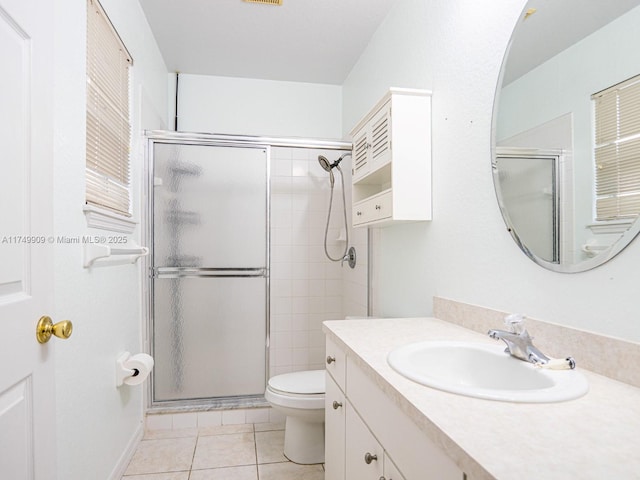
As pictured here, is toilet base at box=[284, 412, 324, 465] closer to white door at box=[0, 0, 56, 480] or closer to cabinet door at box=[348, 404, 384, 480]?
cabinet door at box=[348, 404, 384, 480]

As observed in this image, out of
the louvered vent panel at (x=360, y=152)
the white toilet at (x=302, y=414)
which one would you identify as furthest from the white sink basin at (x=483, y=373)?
the louvered vent panel at (x=360, y=152)

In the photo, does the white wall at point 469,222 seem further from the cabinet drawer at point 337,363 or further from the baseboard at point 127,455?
the baseboard at point 127,455

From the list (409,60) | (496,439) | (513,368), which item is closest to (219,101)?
(409,60)

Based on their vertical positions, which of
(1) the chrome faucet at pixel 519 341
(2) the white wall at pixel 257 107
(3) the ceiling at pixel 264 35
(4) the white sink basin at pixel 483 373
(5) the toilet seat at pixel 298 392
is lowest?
(5) the toilet seat at pixel 298 392

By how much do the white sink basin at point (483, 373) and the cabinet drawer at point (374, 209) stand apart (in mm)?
697

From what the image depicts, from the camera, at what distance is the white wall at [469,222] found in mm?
943

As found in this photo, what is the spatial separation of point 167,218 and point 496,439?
90.4 inches

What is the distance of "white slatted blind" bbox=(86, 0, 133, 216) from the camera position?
1.55 metres

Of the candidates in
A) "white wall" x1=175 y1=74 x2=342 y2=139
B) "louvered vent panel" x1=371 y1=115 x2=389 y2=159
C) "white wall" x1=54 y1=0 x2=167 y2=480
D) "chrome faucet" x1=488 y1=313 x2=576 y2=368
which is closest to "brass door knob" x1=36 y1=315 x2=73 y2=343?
"white wall" x1=54 y1=0 x2=167 y2=480

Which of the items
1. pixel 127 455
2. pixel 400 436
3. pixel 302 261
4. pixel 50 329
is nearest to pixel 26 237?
pixel 50 329

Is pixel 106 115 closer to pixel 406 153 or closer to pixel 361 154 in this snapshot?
pixel 361 154

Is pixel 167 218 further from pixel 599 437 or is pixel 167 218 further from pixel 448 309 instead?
pixel 599 437

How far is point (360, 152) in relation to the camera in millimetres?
2092

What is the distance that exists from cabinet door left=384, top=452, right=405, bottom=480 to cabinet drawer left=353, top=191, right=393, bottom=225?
1.00 meters
